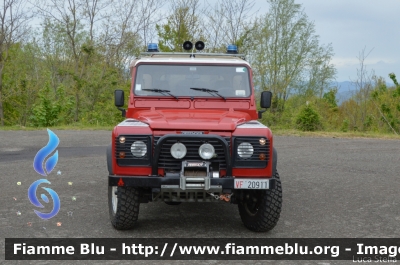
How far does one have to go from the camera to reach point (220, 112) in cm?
600

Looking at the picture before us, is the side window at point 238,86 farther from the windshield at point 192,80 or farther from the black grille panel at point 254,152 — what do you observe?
the black grille panel at point 254,152

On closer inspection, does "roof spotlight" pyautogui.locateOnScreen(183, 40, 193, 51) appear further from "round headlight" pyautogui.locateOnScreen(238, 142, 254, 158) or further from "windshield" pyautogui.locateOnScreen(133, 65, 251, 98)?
"round headlight" pyautogui.locateOnScreen(238, 142, 254, 158)

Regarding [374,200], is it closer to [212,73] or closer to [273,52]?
[212,73]

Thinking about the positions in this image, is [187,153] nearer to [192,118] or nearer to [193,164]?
[193,164]

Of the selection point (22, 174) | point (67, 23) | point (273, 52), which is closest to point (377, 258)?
point (22, 174)

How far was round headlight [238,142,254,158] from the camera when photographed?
16.5 ft

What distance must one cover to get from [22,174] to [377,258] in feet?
22.1

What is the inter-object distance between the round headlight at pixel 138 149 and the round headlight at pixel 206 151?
59 cm

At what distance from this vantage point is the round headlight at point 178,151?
4.93 m

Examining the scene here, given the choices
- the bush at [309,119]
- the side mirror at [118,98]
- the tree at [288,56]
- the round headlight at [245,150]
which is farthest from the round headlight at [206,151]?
the tree at [288,56]

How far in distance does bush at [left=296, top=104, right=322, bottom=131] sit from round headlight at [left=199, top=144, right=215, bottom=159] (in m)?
16.3

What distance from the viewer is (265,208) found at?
207 inches

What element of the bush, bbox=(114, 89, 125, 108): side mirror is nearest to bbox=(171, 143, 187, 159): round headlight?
bbox=(114, 89, 125, 108): side mirror

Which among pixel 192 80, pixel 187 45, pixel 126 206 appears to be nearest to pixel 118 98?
pixel 192 80
